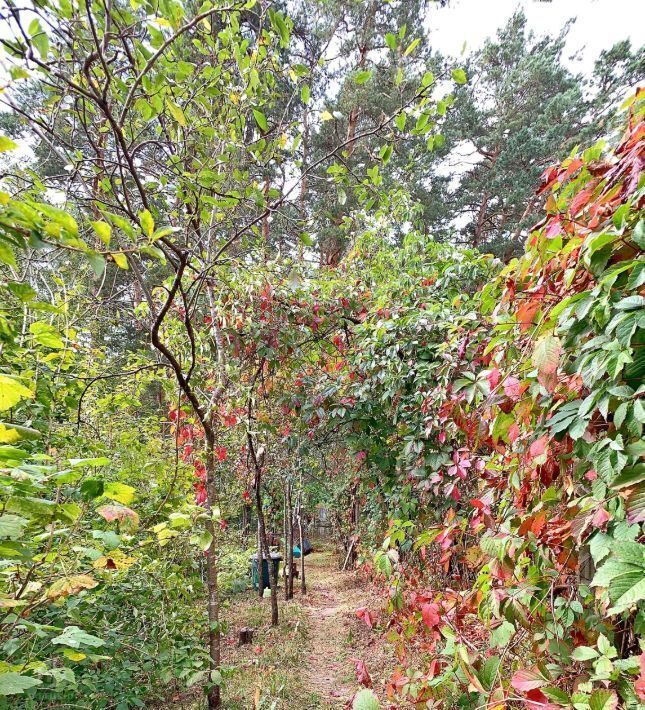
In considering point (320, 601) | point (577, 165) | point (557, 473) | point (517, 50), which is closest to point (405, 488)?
point (557, 473)

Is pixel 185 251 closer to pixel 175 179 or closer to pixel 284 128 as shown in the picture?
pixel 175 179

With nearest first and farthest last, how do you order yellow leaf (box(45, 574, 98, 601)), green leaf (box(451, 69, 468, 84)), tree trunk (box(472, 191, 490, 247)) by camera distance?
yellow leaf (box(45, 574, 98, 601))
green leaf (box(451, 69, 468, 84))
tree trunk (box(472, 191, 490, 247))

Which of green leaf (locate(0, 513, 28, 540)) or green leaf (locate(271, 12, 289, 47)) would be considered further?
green leaf (locate(271, 12, 289, 47))

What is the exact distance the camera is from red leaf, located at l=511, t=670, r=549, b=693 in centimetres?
96

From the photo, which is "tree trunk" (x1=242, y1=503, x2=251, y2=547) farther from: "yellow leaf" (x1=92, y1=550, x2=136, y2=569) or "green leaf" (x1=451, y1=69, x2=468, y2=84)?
"green leaf" (x1=451, y1=69, x2=468, y2=84)

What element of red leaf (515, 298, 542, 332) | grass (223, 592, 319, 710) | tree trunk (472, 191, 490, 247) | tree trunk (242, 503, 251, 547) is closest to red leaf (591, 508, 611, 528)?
red leaf (515, 298, 542, 332)

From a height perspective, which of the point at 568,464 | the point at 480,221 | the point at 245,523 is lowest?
the point at 245,523

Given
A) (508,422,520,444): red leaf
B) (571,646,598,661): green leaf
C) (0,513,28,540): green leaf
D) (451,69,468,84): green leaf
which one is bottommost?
(571,646,598,661): green leaf

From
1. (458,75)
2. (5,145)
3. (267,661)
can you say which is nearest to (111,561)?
(5,145)

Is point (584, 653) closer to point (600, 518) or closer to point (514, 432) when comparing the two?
point (600, 518)

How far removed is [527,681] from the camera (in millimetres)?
977

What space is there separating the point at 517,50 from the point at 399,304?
400 inches

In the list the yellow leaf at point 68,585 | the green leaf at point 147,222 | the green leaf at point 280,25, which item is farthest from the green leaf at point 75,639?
the green leaf at point 280,25

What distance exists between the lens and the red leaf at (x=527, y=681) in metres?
0.96
